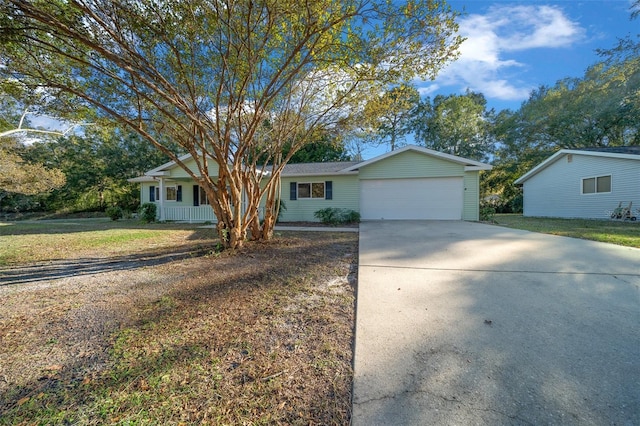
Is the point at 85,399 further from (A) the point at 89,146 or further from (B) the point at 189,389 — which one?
(A) the point at 89,146

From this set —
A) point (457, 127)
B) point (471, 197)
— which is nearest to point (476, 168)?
point (471, 197)

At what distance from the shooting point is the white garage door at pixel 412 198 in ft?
41.8

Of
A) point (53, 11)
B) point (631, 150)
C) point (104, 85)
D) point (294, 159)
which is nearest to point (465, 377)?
point (53, 11)

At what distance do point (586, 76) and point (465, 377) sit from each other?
1196 inches

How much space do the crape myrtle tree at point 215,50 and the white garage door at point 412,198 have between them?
720 cm

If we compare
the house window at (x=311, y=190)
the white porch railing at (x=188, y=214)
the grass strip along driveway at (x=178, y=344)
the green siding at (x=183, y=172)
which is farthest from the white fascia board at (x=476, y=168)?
Result: the white porch railing at (x=188, y=214)

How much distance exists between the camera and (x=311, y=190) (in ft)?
47.0

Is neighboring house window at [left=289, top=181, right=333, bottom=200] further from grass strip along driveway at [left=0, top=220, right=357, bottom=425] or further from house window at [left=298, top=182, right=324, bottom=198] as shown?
Result: grass strip along driveway at [left=0, top=220, right=357, bottom=425]

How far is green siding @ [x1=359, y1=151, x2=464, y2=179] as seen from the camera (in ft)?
41.5

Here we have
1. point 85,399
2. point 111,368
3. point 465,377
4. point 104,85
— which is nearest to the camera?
point 85,399

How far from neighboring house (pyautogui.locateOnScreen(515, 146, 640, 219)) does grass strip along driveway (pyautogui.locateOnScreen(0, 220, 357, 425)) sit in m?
15.4

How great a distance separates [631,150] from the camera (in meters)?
13.2

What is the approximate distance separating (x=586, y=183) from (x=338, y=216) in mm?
13381

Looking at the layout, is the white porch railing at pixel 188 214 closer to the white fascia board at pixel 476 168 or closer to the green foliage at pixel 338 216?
the green foliage at pixel 338 216
